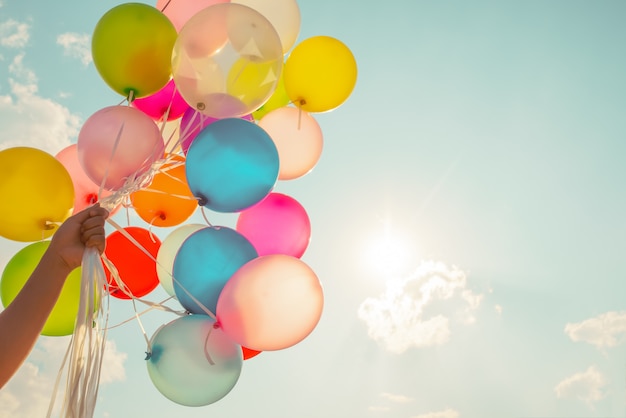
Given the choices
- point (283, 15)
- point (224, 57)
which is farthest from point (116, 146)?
point (283, 15)

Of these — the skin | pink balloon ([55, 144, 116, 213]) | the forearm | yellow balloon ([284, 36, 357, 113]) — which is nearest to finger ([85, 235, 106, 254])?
the skin

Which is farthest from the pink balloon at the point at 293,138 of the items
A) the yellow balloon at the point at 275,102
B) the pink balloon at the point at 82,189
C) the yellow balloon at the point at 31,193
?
the yellow balloon at the point at 31,193

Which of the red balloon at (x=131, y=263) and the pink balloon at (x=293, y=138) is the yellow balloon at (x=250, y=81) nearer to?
the pink balloon at (x=293, y=138)

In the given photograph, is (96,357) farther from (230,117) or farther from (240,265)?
(230,117)

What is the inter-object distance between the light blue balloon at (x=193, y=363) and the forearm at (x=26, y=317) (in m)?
0.94

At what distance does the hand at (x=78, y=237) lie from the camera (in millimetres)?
1965

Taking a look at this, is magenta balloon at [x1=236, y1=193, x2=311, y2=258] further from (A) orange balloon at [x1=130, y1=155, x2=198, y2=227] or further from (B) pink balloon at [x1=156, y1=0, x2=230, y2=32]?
(B) pink balloon at [x1=156, y1=0, x2=230, y2=32]

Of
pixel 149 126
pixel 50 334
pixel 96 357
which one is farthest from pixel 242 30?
pixel 50 334

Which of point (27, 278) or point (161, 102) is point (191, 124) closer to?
point (161, 102)

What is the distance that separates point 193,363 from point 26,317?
1.02 meters

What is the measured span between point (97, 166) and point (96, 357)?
0.96 metres

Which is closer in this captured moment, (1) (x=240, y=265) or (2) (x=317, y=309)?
(2) (x=317, y=309)

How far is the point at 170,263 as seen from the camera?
132 inches

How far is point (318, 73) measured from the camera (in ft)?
11.2
